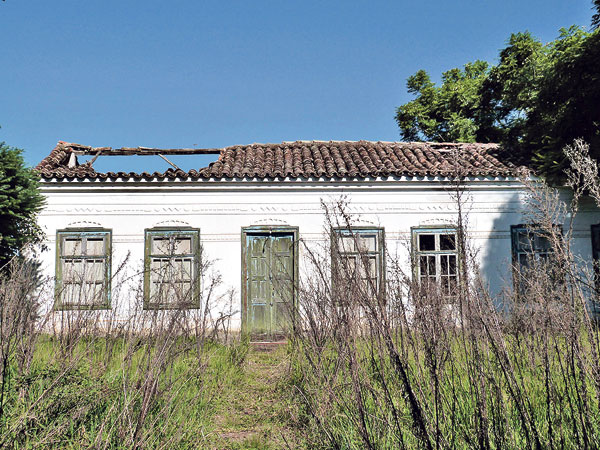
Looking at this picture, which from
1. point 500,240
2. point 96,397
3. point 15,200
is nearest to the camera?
point 96,397

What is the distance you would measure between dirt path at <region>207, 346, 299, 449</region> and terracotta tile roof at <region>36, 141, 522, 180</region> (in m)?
4.97

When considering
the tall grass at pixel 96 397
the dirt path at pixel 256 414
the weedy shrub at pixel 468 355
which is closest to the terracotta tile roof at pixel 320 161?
the dirt path at pixel 256 414

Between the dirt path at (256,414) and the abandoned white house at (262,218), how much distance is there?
4.02 metres

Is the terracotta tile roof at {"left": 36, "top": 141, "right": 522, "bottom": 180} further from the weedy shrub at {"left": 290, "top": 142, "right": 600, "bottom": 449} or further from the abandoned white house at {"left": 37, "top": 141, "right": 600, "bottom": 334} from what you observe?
the weedy shrub at {"left": 290, "top": 142, "right": 600, "bottom": 449}

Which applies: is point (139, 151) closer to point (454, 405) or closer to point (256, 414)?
point (256, 414)

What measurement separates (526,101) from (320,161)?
5.99m

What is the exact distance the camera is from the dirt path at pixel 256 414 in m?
3.97

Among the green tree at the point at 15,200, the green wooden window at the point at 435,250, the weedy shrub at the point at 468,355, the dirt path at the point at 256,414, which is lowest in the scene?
the dirt path at the point at 256,414

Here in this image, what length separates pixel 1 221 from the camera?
25.3ft

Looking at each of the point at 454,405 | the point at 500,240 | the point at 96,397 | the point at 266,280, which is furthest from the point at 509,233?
the point at 96,397

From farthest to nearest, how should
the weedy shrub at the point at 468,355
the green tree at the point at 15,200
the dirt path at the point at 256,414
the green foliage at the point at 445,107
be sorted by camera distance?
the green foliage at the point at 445,107
the green tree at the point at 15,200
the dirt path at the point at 256,414
the weedy shrub at the point at 468,355

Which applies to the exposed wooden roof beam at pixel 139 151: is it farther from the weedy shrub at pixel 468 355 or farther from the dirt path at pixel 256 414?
the weedy shrub at pixel 468 355

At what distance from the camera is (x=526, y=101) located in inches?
498

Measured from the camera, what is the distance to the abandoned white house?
9.81m
